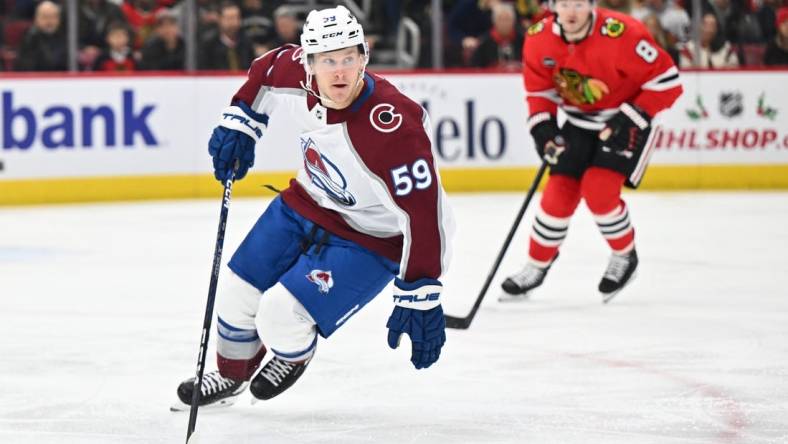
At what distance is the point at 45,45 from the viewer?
8.33 metres

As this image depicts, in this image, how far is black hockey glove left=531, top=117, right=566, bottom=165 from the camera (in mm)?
4957

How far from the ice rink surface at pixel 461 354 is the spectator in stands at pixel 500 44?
240cm

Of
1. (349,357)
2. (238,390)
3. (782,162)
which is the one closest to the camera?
(238,390)

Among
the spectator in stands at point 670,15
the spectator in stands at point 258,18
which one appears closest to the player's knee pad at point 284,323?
the spectator in stands at point 258,18

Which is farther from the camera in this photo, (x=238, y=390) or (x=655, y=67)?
(x=655, y=67)

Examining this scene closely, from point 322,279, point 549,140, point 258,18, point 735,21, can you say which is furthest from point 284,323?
point 735,21

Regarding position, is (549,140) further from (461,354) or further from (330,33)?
(330,33)

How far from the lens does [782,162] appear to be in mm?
8906

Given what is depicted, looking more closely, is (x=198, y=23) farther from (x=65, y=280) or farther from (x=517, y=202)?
(x=65, y=280)

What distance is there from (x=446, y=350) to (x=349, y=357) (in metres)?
0.30

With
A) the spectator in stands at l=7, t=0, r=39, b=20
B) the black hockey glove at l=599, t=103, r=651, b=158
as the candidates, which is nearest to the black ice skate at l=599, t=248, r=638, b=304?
the black hockey glove at l=599, t=103, r=651, b=158

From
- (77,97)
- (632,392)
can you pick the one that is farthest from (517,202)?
(632,392)

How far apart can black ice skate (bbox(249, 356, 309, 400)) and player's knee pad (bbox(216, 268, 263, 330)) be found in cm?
14

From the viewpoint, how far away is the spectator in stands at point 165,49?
27.9ft
